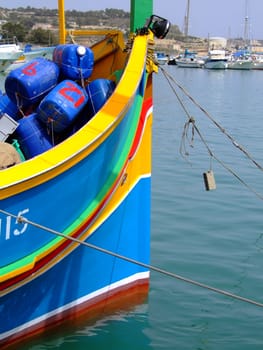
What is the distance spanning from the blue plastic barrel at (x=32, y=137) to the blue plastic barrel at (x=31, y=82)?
0.25 meters

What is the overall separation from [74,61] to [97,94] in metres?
0.40

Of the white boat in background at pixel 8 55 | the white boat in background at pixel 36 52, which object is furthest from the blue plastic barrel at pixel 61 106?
the white boat in background at pixel 8 55

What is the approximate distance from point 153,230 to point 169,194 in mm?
2088

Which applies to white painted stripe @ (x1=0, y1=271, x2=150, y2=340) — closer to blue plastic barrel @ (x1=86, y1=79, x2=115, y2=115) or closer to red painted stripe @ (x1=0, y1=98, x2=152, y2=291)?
red painted stripe @ (x1=0, y1=98, x2=152, y2=291)

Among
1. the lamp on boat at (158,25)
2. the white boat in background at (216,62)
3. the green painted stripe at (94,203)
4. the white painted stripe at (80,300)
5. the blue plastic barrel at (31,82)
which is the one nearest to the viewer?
the green painted stripe at (94,203)

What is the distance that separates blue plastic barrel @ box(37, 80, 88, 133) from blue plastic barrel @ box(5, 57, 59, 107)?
7.3 inches

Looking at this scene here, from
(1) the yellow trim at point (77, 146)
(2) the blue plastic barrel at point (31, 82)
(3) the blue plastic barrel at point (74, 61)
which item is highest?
(3) the blue plastic barrel at point (74, 61)

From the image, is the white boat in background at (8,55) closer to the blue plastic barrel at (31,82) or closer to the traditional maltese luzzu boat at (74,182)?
the traditional maltese luzzu boat at (74,182)

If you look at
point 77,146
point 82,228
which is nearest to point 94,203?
point 82,228

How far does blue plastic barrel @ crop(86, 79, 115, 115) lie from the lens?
534 centimetres

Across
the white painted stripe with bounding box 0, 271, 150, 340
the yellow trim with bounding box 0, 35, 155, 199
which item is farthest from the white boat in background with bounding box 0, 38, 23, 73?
the yellow trim with bounding box 0, 35, 155, 199

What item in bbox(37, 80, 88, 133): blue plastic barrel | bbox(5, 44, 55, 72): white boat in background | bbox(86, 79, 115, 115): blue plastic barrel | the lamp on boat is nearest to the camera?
bbox(37, 80, 88, 133): blue plastic barrel

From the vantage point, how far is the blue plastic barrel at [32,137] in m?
5.05

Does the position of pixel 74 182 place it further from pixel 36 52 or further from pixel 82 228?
pixel 36 52
